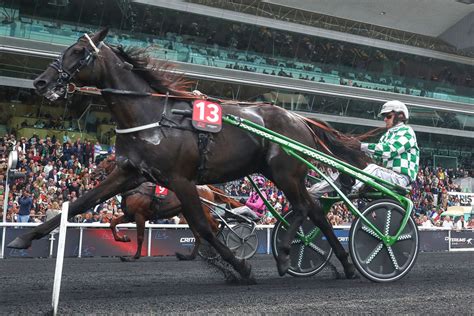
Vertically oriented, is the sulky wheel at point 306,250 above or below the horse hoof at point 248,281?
Answer: above

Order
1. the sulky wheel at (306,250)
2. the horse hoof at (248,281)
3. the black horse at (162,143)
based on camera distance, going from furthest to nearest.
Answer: the sulky wheel at (306,250) < the horse hoof at (248,281) < the black horse at (162,143)

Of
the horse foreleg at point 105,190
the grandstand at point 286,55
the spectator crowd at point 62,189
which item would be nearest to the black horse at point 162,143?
the horse foreleg at point 105,190

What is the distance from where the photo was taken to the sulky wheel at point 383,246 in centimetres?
535

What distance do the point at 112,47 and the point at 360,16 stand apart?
24.4 m

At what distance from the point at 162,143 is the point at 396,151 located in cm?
237

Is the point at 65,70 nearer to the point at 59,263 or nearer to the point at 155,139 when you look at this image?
the point at 155,139

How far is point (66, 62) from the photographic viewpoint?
4918mm

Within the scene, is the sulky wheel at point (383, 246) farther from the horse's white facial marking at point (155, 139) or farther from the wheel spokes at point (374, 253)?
the horse's white facial marking at point (155, 139)

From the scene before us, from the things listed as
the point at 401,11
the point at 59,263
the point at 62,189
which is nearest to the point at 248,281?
the point at 59,263

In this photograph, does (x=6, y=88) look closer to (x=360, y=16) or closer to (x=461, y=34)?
(x=360, y=16)

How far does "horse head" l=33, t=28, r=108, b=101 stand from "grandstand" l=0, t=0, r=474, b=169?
13.3 m

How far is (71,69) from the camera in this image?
491 cm

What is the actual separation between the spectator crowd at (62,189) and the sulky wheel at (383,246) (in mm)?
5040

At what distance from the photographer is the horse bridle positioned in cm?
483
